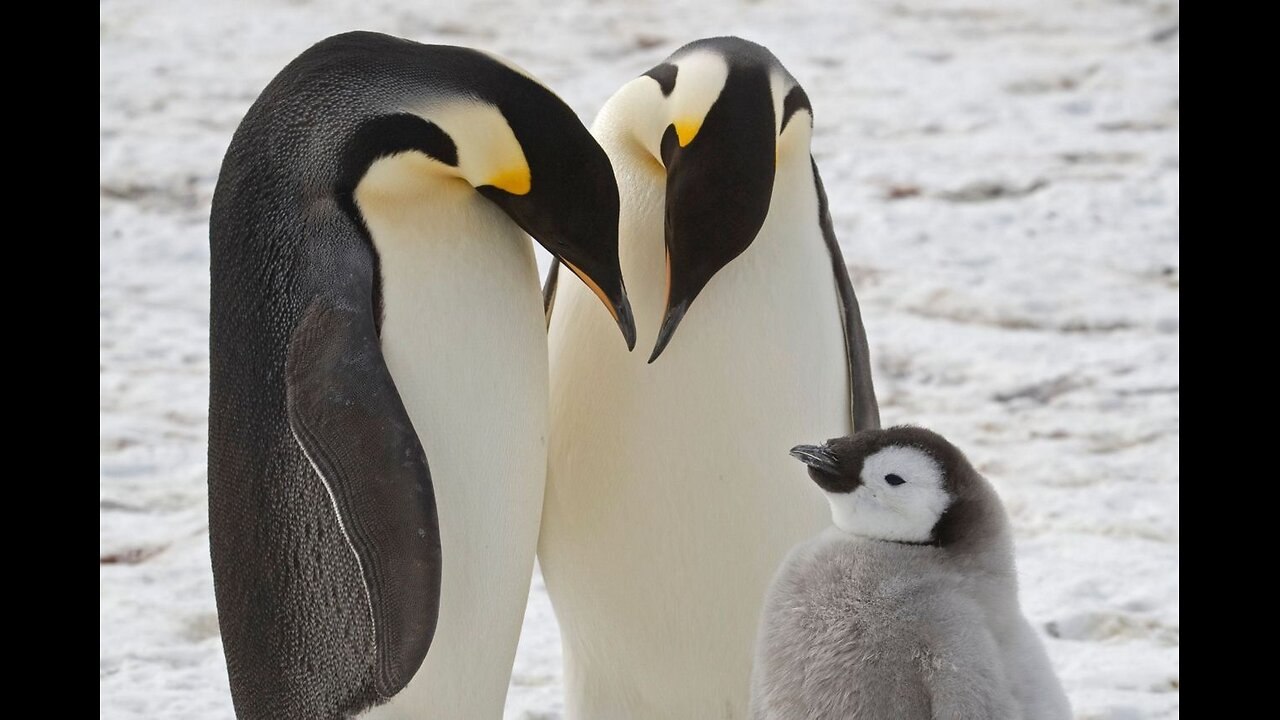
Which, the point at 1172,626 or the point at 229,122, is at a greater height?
the point at 229,122

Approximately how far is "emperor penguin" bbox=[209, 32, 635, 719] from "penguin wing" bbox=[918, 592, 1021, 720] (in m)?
0.43

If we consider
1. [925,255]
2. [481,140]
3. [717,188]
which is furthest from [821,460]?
[925,255]

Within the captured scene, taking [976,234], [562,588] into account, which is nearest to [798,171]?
[562,588]

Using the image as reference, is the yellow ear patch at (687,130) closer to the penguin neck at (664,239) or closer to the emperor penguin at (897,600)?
the penguin neck at (664,239)

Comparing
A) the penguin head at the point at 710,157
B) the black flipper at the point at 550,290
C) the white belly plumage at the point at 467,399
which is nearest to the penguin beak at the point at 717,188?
the penguin head at the point at 710,157

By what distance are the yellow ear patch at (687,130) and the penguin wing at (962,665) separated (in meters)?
0.54

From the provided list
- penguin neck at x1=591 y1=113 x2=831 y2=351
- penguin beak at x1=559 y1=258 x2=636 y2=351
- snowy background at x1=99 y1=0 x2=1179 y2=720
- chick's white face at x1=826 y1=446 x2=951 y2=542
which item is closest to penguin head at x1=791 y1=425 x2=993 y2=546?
chick's white face at x1=826 y1=446 x2=951 y2=542

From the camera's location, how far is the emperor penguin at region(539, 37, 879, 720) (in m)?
1.76

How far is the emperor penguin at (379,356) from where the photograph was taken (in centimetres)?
149

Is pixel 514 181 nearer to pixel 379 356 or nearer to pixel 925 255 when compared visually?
pixel 379 356

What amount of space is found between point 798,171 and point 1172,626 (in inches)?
36.3

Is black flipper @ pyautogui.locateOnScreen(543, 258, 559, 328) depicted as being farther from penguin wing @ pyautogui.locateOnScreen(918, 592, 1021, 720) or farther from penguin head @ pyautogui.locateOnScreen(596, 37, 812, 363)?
penguin wing @ pyautogui.locateOnScreen(918, 592, 1021, 720)

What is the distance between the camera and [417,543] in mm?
1484
